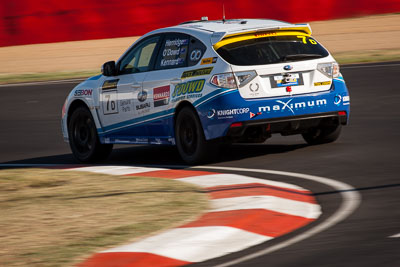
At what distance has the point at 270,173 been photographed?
9617 millimetres

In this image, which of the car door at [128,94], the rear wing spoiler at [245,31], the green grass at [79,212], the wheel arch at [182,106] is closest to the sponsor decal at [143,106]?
the car door at [128,94]

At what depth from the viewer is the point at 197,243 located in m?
6.53

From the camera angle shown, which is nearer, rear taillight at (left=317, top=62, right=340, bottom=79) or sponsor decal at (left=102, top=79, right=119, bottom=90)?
rear taillight at (left=317, top=62, right=340, bottom=79)

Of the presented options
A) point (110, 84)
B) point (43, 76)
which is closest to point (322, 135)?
point (110, 84)

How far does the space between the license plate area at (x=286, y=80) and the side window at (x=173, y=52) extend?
1.16m

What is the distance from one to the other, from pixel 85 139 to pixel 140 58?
149 centimetres

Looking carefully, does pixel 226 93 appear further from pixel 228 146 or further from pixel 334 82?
pixel 228 146

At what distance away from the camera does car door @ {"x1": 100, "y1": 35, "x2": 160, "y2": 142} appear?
11375 millimetres

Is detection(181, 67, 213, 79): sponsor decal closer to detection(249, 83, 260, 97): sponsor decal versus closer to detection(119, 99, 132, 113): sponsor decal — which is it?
detection(249, 83, 260, 97): sponsor decal

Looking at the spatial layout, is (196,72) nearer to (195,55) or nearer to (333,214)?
(195,55)

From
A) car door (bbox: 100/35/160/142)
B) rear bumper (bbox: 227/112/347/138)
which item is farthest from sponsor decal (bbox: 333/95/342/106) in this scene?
car door (bbox: 100/35/160/142)

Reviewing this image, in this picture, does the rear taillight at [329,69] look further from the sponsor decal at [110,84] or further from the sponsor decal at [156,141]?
the sponsor decal at [110,84]

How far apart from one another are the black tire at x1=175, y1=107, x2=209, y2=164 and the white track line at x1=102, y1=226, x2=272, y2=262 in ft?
11.6

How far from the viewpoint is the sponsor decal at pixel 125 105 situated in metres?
11.5
